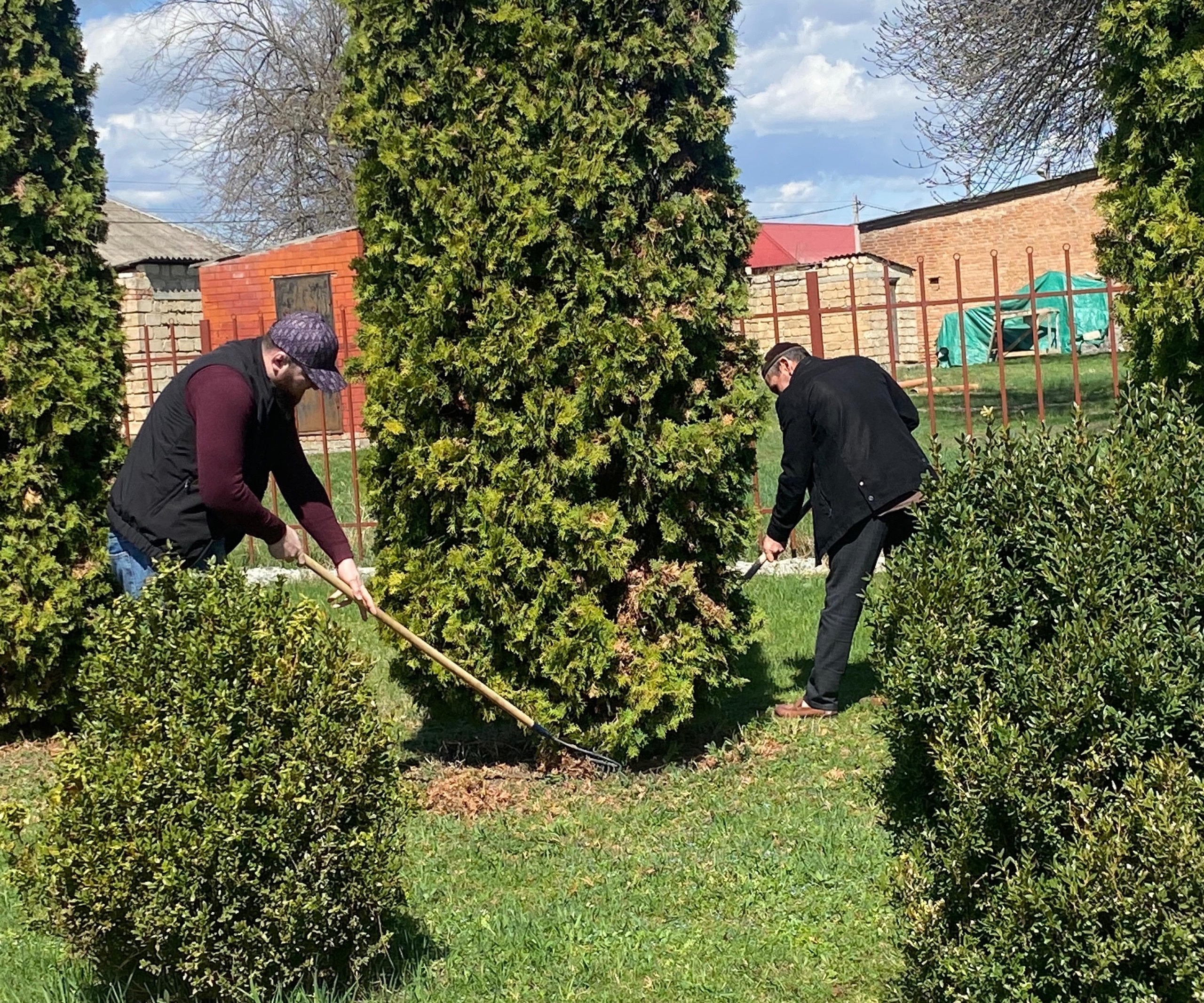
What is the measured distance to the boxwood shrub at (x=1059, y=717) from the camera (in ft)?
8.18

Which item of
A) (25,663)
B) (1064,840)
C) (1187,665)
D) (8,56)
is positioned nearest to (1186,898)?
(1064,840)

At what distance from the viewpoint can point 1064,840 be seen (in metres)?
2.57

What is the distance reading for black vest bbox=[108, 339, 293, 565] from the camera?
4.57 metres

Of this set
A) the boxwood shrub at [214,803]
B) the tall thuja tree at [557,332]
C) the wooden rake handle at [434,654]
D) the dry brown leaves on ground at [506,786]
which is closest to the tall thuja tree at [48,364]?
the tall thuja tree at [557,332]

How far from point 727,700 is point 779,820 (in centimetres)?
188

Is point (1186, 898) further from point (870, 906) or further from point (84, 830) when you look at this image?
point (84, 830)

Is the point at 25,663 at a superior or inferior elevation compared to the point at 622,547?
inferior

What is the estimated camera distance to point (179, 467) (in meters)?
4.63

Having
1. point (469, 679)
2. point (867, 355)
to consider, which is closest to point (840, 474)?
point (469, 679)

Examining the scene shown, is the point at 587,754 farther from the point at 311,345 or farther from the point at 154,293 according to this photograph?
the point at 154,293

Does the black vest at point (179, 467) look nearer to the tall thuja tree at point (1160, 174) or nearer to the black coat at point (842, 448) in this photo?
the black coat at point (842, 448)

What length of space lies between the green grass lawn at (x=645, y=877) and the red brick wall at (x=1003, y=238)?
29388 mm

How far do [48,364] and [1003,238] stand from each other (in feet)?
107

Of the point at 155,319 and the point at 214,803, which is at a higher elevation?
the point at 155,319
